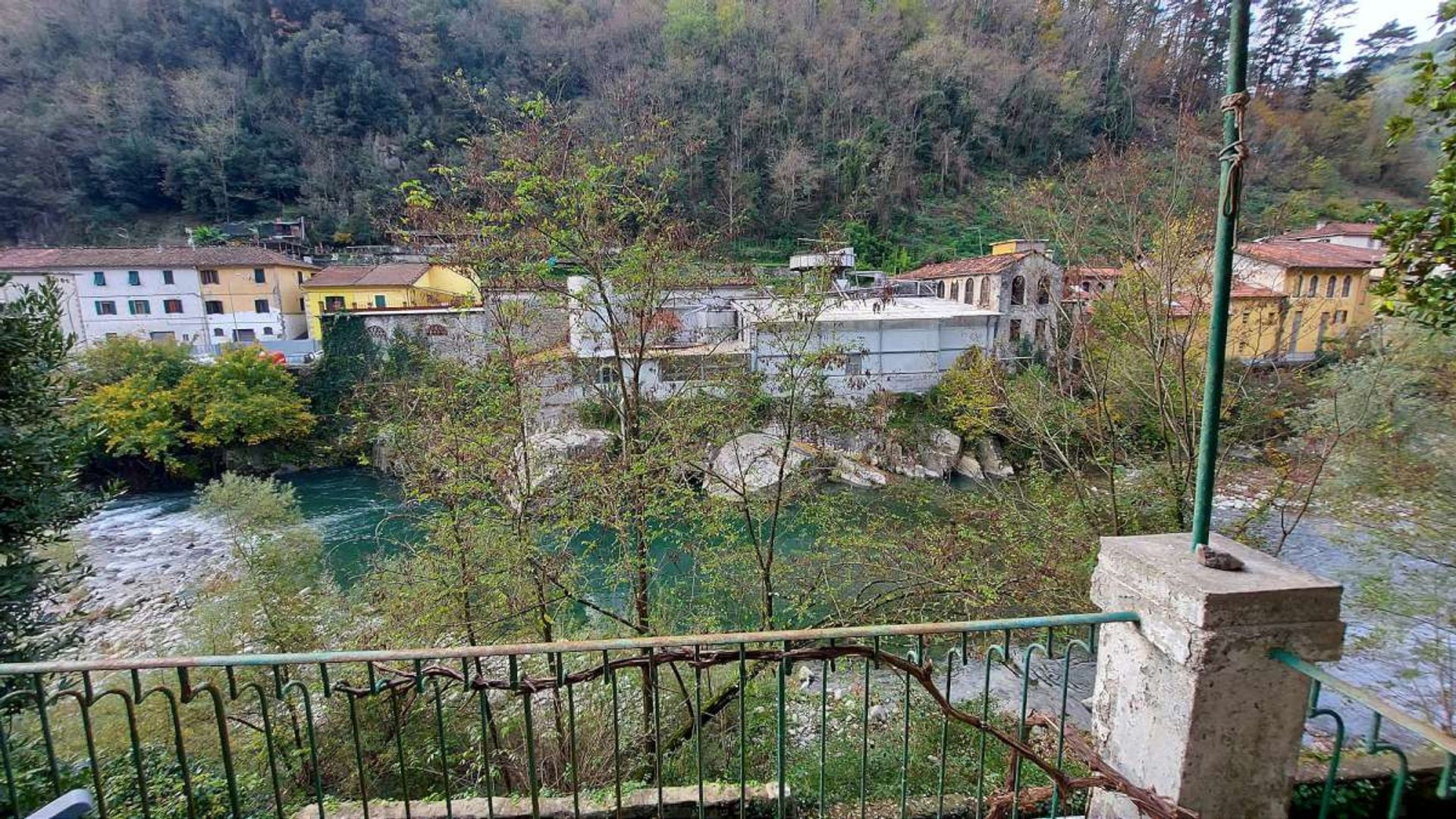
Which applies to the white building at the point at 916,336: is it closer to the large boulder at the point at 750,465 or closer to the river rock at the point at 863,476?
the river rock at the point at 863,476

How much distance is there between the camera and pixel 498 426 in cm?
619

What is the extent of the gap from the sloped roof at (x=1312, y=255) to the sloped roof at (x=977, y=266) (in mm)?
5388

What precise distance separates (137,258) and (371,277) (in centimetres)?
899

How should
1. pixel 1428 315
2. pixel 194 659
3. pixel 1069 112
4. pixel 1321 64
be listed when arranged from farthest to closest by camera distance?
pixel 1069 112
pixel 1321 64
pixel 1428 315
pixel 194 659

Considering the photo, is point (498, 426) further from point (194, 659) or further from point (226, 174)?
point (226, 174)

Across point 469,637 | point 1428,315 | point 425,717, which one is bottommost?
point 425,717

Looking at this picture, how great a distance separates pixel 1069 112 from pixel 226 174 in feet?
177

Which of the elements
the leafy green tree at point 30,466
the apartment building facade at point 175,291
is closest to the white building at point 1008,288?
the leafy green tree at point 30,466

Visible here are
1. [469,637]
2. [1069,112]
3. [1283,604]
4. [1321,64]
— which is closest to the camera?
[1283,604]

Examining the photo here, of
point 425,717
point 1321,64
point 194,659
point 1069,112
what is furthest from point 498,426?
point 1069,112

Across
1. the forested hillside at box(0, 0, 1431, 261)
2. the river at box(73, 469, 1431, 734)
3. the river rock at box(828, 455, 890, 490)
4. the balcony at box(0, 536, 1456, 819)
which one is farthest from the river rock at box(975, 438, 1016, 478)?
the forested hillside at box(0, 0, 1431, 261)

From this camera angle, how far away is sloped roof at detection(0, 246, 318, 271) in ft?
78.3

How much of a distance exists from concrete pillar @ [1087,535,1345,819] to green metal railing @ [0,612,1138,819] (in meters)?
0.15

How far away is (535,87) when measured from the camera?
3238cm
